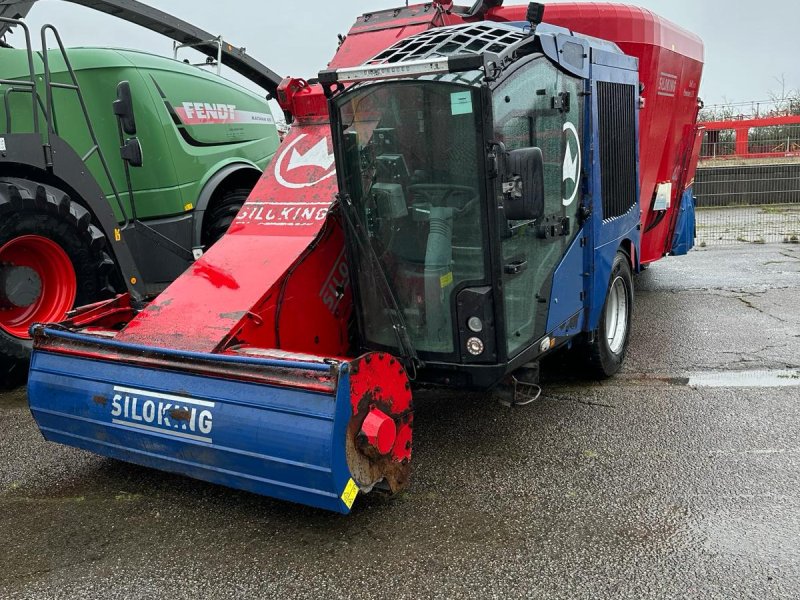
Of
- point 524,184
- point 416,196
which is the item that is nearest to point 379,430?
point 416,196

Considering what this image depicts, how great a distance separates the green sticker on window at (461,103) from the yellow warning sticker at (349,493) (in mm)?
1685

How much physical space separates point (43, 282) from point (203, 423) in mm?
2815

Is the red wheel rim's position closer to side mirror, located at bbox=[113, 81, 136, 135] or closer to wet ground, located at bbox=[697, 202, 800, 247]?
side mirror, located at bbox=[113, 81, 136, 135]

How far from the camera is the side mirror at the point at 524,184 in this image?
3279mm

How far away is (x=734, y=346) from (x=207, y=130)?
16.7ft

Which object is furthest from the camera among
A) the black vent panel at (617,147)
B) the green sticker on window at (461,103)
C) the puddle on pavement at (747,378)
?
the puddle on pavement at (747,378)

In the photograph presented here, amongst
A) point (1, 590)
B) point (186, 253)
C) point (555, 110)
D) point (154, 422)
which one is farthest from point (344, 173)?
point (186, 253)

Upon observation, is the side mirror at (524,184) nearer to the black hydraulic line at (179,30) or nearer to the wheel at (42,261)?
Result: the wheel at (42,261)

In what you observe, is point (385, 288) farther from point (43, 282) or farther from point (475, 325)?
point (43, 282)

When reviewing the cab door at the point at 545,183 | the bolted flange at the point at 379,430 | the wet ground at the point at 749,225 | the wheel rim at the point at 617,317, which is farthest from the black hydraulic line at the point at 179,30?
the wet ground at the point at 749,225

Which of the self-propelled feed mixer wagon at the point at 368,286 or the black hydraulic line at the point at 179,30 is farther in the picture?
the black hydraulic line at the point at 179,30

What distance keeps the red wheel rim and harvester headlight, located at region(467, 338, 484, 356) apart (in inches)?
124

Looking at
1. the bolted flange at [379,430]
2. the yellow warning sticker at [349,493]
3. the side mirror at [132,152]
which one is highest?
the side mirror at [132,152]

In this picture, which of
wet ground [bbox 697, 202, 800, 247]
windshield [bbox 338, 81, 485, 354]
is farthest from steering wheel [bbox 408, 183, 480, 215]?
wet ground [bbox 697, 202, 800, 247]
